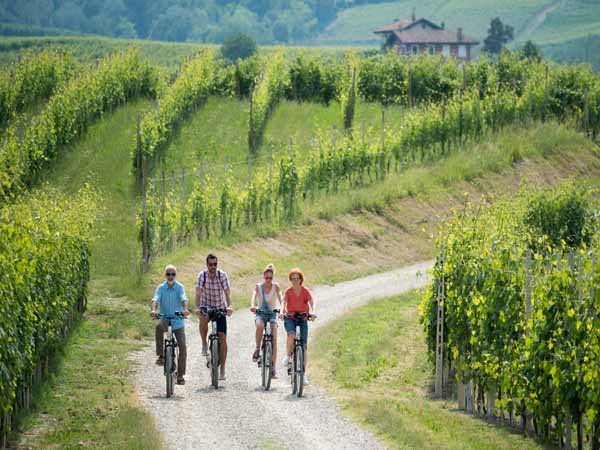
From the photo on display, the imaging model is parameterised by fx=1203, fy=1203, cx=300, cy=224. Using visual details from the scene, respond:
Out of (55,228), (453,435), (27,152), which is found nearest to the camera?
(453,435)

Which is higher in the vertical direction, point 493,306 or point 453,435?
point 493,306

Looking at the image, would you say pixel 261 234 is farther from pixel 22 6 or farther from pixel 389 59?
pixel 22 6

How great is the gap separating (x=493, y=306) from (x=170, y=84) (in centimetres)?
3642

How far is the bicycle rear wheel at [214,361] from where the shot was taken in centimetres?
1852

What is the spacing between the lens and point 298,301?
59.3 feet

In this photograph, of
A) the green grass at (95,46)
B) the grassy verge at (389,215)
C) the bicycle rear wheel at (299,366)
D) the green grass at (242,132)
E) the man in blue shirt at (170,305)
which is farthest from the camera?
the green grass at (95,46)

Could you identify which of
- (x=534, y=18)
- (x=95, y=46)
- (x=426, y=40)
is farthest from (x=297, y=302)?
(x=534, y=18)

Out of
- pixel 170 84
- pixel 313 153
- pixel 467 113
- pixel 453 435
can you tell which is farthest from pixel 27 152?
pixel 453 435

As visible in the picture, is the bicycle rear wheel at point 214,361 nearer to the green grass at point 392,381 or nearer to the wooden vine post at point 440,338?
the green grass at point 392,381

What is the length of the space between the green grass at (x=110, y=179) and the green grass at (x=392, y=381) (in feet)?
22.6

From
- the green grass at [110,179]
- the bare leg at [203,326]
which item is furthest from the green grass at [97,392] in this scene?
the green grass at [110,179]

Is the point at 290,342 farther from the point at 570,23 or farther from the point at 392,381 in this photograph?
the point at 570,23

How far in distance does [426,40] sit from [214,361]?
131 metres

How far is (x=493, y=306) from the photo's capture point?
56.3 feet
